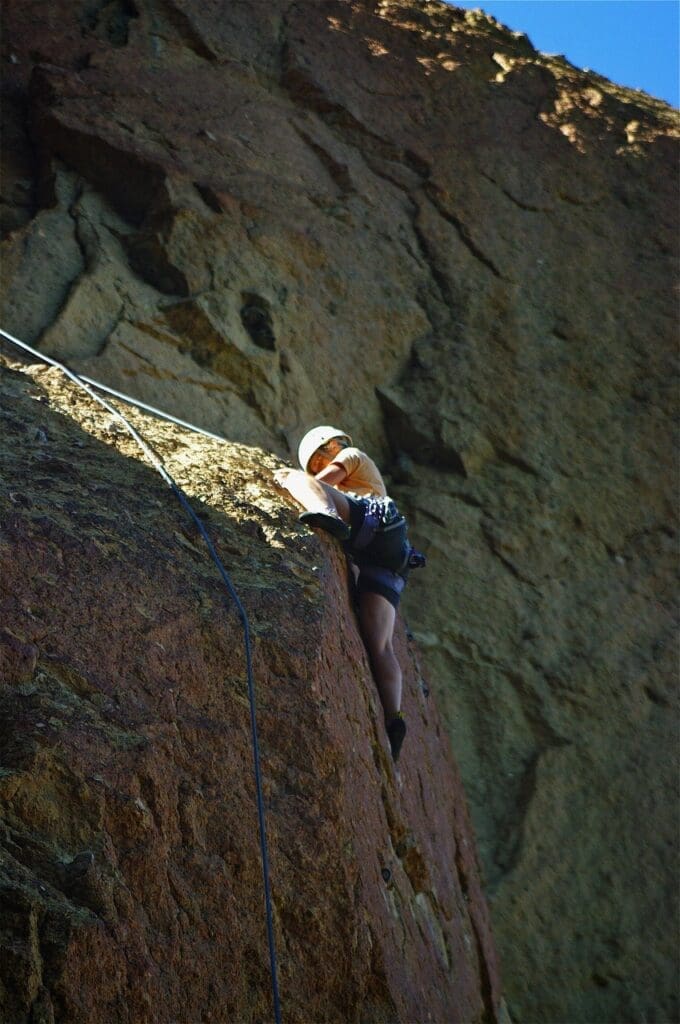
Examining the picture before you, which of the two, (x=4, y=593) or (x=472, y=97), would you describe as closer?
(x=4, y=593)

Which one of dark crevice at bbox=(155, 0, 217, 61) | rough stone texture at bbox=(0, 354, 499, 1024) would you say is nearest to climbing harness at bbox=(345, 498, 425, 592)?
rough stone texture at bbox=(0, 354, 499, 1024)

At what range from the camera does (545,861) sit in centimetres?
754

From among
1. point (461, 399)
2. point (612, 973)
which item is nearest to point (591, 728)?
point (612, 973)

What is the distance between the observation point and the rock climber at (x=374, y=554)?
555cm

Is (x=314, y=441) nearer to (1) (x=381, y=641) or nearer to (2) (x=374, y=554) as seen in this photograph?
(2) (x=374, y=554)

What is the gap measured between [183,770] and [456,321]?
21.4 feet

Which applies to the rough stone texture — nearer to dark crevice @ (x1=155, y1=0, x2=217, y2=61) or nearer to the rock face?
the rock face

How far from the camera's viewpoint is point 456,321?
9.85 metres

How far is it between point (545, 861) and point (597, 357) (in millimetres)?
4332

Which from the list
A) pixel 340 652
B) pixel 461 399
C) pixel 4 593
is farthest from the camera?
pixel 461 399

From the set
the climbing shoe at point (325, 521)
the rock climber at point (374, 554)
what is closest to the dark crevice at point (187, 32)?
the rock climber at point (374, 554)

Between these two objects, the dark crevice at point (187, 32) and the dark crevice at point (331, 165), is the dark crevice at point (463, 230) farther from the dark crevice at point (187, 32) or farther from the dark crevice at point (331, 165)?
the dark crevice at point (187, 32)

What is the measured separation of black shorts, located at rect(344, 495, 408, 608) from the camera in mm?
5797

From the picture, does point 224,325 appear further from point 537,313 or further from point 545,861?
point 545,861
